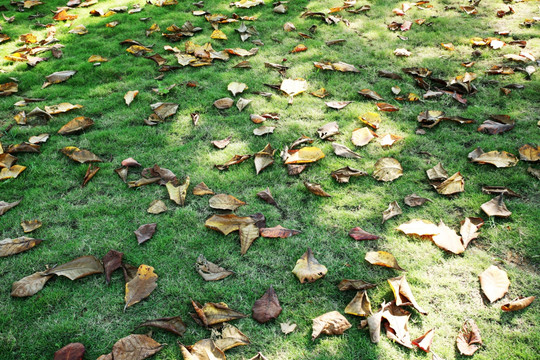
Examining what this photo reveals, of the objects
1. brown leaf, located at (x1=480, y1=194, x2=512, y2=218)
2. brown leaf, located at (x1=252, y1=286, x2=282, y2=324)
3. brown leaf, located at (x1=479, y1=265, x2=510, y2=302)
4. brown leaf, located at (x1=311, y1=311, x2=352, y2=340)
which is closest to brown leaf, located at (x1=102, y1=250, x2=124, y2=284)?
brown leaf, located at (x1=252, y1=286, x2=282, y2=324)

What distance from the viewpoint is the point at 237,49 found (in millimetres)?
4625

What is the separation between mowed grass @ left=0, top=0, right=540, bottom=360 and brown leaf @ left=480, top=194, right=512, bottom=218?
0.06m

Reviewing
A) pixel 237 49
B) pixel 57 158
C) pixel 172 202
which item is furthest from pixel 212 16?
pixel 172 202

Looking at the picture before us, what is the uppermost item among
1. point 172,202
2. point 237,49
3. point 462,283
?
point 237,49

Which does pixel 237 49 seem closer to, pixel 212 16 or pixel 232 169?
pixel 212 16

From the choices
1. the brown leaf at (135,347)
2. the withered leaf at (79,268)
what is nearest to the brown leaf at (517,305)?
the brown leaf at (135,347)

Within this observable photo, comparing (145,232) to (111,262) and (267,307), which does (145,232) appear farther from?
(267,307)

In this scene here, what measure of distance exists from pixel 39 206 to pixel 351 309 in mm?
2376

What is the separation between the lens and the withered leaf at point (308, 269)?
2219 mm

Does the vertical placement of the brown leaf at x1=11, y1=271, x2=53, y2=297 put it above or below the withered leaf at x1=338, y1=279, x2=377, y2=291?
above

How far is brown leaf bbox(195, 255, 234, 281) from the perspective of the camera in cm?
226

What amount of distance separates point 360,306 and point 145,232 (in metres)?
1.49

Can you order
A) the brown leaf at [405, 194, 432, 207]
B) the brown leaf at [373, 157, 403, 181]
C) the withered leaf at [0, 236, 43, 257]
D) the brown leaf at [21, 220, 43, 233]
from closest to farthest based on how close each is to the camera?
the withered leaf at [0, 236, 43, 257]
the brown leaf at [21, 220, 43, 233]
the brown leaf at [405, 194, 432, 207]
the brown leaf at [373, 157, 403, 181]

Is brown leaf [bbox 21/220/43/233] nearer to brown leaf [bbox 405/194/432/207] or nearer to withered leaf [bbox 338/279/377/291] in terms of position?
withered leaf [bbox 338/279/377/291]
